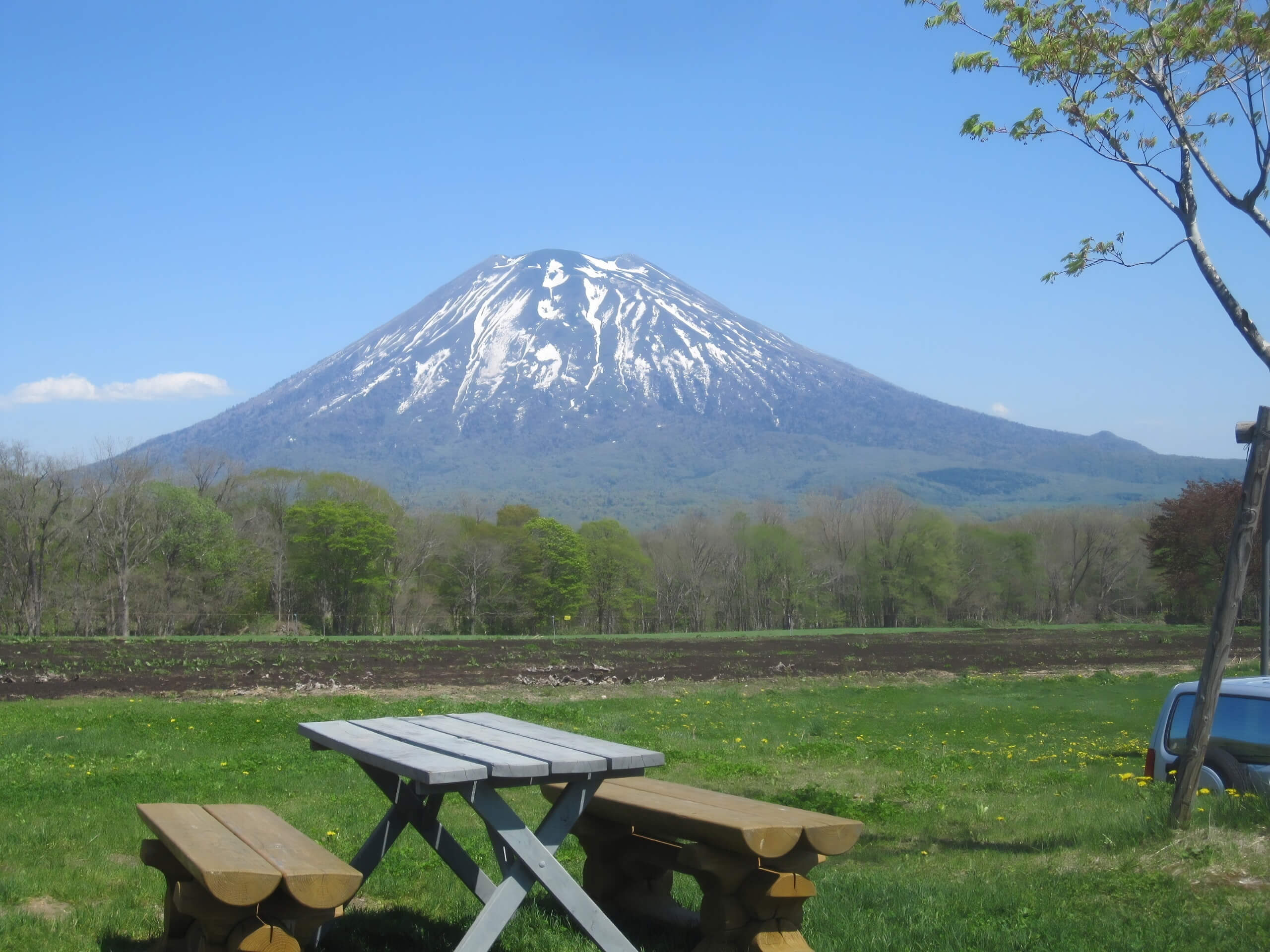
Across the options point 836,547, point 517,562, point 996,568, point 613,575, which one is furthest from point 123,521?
point 996,568

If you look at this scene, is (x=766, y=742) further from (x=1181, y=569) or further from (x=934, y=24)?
(x=1181, y=569)

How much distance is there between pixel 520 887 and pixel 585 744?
2.47 feet

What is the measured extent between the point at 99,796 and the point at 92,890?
3.40m

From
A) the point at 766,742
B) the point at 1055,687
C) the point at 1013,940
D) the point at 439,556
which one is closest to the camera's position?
the point at 1013,940

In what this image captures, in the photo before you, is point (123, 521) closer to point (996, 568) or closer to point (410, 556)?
point (410, 556)

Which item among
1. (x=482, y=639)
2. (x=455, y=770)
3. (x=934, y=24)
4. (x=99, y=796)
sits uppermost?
(x=934, y=24)

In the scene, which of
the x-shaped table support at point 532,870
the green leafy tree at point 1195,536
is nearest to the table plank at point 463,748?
the x-shaped table support at point 532,870

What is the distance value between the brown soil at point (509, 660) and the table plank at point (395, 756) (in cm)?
1721

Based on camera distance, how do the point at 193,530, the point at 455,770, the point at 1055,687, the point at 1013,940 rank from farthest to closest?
the point at 193,530, the point at 1055,687, the point at 1013,940, the point at 455,770

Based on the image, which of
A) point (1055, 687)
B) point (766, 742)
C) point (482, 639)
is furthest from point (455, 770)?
point (482, 639)

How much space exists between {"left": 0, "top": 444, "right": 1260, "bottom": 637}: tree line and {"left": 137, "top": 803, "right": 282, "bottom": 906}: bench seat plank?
188ft

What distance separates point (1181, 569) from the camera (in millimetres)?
60688

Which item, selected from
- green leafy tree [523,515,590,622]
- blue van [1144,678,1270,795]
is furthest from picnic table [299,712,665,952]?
green leafy tree [523,515,590,622]

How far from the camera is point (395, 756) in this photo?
4.49 metres
